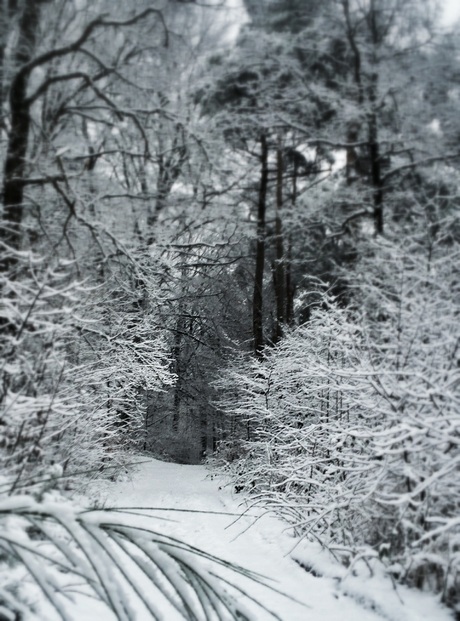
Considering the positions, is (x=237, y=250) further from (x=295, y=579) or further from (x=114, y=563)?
(x=114, y=563)

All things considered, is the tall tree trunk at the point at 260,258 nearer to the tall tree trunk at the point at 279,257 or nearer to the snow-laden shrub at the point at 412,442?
the tall tree trunk at the point at 279,257

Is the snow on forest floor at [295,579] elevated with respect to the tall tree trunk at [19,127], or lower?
lower

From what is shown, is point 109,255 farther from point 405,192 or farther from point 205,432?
point 205,432

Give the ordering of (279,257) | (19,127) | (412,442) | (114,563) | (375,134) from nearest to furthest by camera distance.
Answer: (114,563)
(412,442)
(19,127)
(375,134)
(279,257)

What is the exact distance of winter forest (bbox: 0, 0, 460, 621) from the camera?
8.73ft

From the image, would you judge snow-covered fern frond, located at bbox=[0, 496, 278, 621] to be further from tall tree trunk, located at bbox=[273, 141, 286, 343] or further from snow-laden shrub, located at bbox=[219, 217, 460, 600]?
tall tree trunk, located at bbox=[273, 141, 286, 343]

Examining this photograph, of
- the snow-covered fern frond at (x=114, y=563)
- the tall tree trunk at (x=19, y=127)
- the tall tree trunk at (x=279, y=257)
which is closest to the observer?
the snow-covered fern frond at (x=114, y=563)

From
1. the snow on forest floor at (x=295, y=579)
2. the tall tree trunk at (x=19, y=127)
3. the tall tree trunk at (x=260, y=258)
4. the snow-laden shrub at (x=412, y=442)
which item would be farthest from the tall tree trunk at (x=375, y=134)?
the tall tree trunk at (x=19, y=127)

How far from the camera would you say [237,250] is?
12352 millimetres

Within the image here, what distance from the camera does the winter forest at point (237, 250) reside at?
2.66 metres

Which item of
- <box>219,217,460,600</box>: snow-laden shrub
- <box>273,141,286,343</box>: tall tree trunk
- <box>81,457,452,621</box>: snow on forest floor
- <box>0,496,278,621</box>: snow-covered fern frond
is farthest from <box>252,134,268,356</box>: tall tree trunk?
<box>0,496,278,621</box>: snow-covered fern frond

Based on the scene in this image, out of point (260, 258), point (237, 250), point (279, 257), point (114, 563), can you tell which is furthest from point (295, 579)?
point (279, 257)

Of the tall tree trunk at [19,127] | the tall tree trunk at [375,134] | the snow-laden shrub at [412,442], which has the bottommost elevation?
the snow-laden shrub at [412,442]

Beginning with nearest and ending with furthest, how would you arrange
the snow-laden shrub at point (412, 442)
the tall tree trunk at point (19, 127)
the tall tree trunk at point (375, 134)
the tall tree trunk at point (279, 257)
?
the snow-laden shrub at point (412, 442) → the tall tree trunk at point (19, 127) → the tall tree trunk at point (375, 134) → the tall tree trunk at point (279, 257)
